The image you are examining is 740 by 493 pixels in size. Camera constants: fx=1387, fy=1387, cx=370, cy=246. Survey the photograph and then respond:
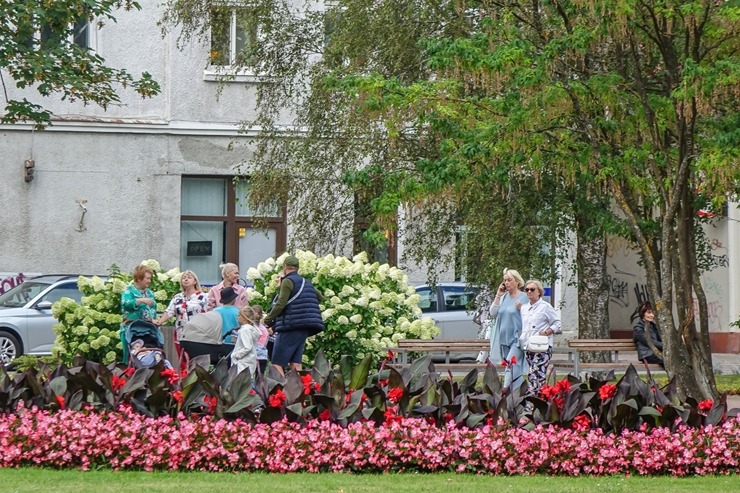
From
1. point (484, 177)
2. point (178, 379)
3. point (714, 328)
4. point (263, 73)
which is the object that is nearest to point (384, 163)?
point (263, 73)

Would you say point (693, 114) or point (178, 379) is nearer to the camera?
point (178, 379)

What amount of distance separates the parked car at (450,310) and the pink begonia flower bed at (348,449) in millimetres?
16659

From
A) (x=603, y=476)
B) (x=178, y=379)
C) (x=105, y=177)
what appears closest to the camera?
(x=603, y=476)

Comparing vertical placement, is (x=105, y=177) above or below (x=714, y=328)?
above

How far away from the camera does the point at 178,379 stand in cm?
1141

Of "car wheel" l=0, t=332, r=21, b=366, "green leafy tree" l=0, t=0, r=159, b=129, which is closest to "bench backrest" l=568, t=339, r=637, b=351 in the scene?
"green leafy tree" l=0, t=0, r=159, b=129

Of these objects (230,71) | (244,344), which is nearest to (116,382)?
(244,344)

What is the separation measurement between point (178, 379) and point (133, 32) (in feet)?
66.0

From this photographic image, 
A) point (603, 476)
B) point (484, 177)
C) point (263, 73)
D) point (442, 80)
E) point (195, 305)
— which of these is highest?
point (263, 73)

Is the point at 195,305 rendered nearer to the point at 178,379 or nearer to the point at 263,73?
the point at 178,379

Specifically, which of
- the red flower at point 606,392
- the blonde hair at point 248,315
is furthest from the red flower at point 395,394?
the blonde hair at point 248,315

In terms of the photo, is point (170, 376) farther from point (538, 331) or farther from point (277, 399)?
point (538, 331)

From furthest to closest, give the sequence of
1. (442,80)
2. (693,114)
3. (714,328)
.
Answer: (714,328), (442,80), (693,114)

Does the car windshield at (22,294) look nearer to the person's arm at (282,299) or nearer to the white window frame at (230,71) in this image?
the white window frame at (230,71)
